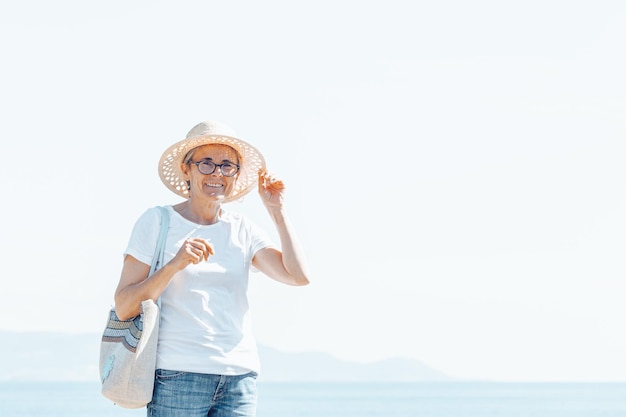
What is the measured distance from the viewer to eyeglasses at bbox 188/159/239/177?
385cm

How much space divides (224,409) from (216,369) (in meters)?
0.13

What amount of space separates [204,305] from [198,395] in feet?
0.87

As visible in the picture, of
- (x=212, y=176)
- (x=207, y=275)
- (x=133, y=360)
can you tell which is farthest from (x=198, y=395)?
(x=212, y=176)

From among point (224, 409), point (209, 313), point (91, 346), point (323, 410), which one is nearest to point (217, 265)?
point (209, 313)

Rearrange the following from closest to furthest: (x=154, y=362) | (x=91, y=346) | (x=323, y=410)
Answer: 1. (x=154, y=362)
2. (x=323, y=410)
3. (x=91, y=346)

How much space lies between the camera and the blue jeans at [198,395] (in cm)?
362

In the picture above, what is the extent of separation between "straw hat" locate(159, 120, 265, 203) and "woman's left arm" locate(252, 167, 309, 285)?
0.41 ft

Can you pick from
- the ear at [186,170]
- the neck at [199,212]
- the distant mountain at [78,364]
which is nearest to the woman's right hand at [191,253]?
the neck at [199,212]

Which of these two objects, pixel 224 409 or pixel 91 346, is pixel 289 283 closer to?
pixel 224 409

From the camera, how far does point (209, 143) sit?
12.9ft

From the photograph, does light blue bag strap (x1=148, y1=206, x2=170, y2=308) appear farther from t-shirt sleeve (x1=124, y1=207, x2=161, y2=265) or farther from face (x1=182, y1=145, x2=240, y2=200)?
face (x1=182, y1=145, x2=240, y2=200)

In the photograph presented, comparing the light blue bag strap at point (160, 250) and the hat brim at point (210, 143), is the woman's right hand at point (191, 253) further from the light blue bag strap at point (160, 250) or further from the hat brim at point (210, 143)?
the hat brim at point (210, 143)

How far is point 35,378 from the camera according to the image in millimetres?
149750

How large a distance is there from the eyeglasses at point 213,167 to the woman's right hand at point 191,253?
309mm
